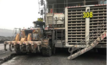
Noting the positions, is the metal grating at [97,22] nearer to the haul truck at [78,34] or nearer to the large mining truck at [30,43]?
the haul truck at [78,34]

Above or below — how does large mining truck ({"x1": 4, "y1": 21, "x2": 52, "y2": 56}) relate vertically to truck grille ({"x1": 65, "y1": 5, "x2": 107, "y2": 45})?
below

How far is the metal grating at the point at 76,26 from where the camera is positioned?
5.77 metres

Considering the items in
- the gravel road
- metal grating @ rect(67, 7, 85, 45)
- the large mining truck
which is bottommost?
the gravel road

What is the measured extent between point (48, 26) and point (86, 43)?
8.21ft

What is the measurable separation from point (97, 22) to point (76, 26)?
1098 millimetres

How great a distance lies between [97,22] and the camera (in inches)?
220

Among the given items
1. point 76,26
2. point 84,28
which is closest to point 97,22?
point 84,28

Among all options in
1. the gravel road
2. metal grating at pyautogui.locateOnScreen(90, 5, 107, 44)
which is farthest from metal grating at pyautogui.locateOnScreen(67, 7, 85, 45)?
the gravel road

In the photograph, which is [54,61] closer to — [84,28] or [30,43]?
[30,43]

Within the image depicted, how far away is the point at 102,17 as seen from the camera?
221 inches

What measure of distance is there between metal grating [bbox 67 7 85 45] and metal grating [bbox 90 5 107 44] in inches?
18.2

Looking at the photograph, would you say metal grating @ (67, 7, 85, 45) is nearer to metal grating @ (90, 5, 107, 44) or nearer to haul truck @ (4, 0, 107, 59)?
haul truck @ (4, 0, 107, 59)

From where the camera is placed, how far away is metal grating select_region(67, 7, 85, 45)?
5773mm

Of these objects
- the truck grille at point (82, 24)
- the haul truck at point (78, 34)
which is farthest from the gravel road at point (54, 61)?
the truck grille at point (82, 24)
